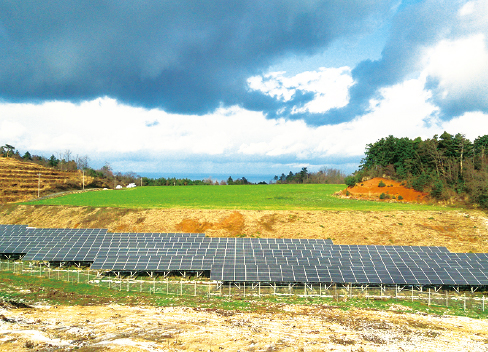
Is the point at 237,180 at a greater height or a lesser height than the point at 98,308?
greater

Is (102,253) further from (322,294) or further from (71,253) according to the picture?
(322,294)

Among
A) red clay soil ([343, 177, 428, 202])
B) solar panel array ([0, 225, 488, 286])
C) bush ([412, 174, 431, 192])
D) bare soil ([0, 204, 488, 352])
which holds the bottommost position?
bare soil ([0, 204, 488, 352])

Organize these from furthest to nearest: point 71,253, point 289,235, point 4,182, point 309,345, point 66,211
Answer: point 4,182
point 66,211
point 289,235
point 71,253
point 309,345

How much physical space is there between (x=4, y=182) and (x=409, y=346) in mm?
129208

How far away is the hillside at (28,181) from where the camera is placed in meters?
103

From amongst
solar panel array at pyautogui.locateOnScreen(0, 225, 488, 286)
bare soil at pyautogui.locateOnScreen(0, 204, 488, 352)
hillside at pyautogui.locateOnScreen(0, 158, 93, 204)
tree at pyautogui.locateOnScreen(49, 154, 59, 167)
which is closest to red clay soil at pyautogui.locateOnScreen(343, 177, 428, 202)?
solar panel array at pyautogui.locateOnScreen(0, 225, 488, 286)

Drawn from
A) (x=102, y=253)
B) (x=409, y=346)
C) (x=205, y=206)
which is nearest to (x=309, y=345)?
(x=409, y=346)

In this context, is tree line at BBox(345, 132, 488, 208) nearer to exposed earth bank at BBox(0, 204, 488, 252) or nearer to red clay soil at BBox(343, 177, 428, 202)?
red clay soil at BBox(343, 177, 428, 202)

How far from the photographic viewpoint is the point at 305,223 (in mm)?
55625

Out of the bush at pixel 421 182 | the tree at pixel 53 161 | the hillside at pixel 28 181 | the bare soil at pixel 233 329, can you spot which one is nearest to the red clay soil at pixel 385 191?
the bush at pixel 421 182

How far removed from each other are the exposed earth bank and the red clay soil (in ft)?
54.0

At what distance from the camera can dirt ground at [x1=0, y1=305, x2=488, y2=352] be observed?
17.3 metres

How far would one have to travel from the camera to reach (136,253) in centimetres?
3606

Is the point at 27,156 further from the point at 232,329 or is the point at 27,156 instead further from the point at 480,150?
the point at 480,150
